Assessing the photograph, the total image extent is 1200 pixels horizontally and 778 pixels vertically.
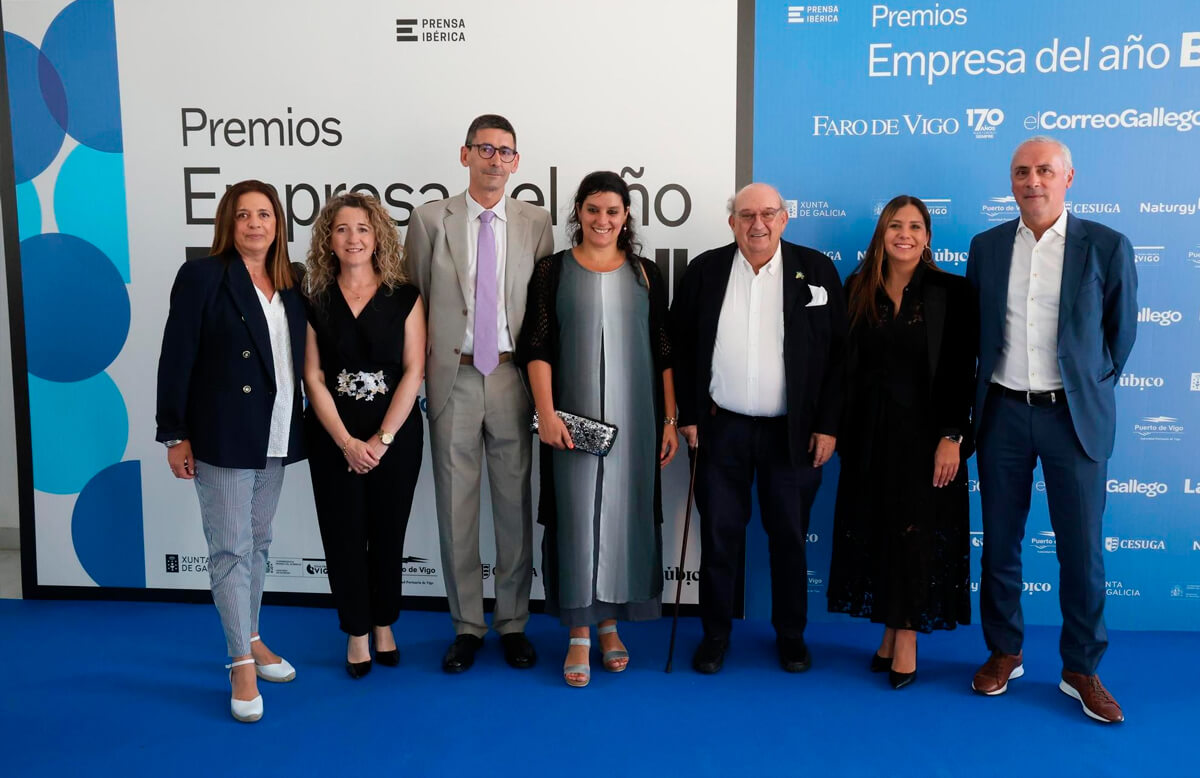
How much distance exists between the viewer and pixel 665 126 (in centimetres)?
357

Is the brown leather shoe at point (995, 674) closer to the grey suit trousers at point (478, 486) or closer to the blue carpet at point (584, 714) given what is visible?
the blue carpet at point (584, 714)

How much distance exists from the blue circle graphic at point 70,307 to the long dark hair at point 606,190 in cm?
225

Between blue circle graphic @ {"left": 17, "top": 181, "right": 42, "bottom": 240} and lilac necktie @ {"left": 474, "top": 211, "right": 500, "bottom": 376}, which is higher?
blue circle graphic @ {"left": 17, "top": 181, "right": 42, "bottom": 240}

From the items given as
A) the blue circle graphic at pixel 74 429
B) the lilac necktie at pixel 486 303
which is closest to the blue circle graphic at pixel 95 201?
the blue circle graphic at pixel 74 429

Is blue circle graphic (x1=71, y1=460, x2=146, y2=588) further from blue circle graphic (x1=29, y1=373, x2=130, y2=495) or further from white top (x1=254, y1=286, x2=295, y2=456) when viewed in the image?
white top (x1=254, y1=286, x2=295, y2=456)

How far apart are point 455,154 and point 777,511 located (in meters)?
2.07

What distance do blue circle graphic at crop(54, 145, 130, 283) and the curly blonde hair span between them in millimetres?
1404

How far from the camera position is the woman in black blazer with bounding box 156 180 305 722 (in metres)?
2.69

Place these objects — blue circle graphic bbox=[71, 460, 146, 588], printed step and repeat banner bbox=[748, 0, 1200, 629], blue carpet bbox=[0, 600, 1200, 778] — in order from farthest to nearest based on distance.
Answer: blue circle graphic bbox=[71, 460, 146, 588] < printed step and repeat banner bbox=[748, 0, 1200, 629] < blue carpet bbox=[0, 600, 1200, 778]

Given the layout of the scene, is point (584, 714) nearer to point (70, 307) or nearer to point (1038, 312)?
point (1038, 312)

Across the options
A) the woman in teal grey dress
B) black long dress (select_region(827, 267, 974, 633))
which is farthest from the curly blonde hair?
black long dress (select_region(827, 267, 974, 633))

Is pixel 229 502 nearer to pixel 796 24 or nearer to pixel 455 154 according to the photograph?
pixel 455 154

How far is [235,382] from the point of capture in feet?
8.93

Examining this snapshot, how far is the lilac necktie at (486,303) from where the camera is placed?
122 inches
